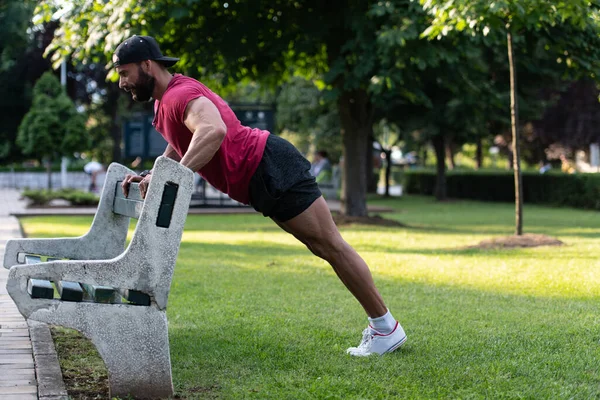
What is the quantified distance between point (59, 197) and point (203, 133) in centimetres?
2205

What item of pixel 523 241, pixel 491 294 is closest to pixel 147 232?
pixel 491 294

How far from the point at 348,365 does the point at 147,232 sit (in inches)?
58.8

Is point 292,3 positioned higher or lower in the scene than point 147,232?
higher

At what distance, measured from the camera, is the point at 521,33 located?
52.9 feet

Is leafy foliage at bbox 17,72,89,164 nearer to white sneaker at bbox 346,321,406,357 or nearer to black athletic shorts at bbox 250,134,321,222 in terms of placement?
white sneaker at bbox 346,321,406,357

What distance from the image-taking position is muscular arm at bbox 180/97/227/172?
4684 millimetres

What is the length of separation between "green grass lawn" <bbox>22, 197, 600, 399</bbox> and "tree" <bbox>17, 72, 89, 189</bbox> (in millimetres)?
20796

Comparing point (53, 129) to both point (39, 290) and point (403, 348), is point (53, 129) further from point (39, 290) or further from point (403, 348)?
point (39, 290)

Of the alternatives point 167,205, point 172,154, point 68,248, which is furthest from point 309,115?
point 167,205

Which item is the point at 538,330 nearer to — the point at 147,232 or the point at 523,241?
the point at 147,232

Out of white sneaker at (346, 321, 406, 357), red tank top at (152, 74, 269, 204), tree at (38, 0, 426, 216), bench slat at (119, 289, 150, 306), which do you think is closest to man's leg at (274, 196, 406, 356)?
white sneaker at (346, 321, 406, 357)

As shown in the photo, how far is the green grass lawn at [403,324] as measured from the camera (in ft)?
15.9

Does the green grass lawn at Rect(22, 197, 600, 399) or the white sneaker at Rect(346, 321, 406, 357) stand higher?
the white sneaker at Rect(346, 321, 406, 357)

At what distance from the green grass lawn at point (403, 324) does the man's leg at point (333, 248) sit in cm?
38
